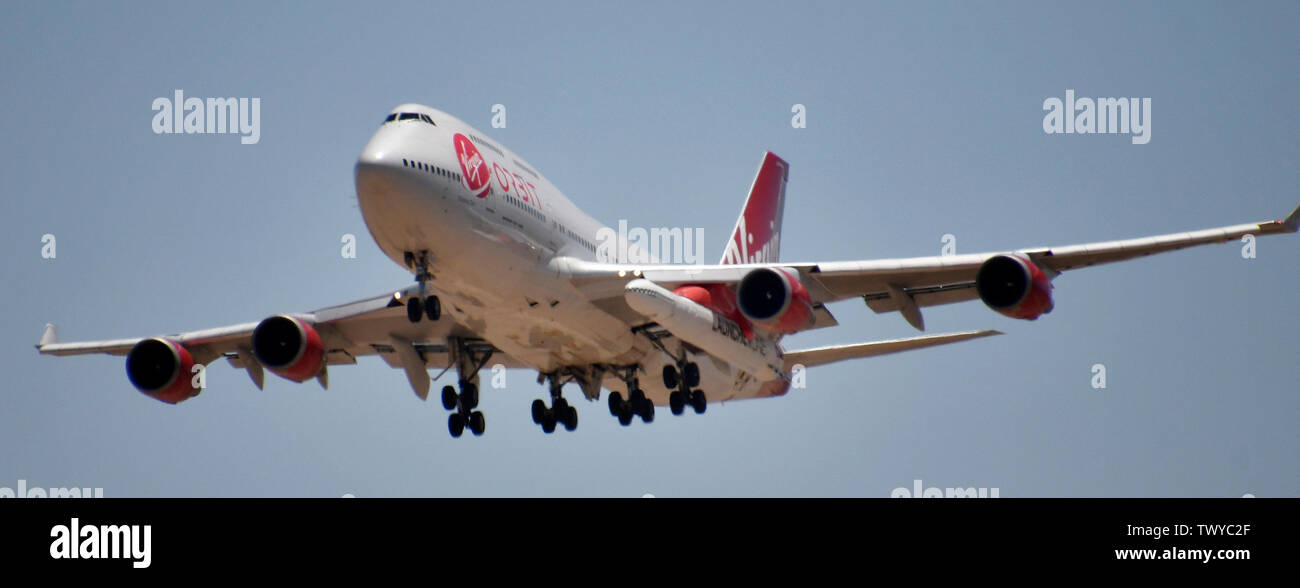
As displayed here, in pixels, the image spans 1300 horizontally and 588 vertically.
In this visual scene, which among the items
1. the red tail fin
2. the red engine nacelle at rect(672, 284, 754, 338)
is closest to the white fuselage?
the red engine nacelle at rect(672, 284, 754, 338)

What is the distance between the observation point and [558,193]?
102 feet

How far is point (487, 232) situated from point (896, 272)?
880 centimetres

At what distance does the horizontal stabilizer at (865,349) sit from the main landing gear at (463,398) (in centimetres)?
814

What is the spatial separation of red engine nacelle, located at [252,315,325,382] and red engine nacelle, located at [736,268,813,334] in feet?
35.1

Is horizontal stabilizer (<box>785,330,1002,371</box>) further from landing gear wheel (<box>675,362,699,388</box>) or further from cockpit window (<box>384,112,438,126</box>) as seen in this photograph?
cockpit window (<box>384,112,438,126</box>)

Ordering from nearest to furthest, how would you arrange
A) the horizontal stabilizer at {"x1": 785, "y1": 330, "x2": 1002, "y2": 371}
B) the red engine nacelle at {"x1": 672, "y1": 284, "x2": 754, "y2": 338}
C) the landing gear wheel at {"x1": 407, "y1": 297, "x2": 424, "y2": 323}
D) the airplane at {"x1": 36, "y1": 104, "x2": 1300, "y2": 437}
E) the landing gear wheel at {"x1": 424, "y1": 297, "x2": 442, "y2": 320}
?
the airplane at {"x1": 36, "y1": 104, "x2": 1300, "y2": 437} < the landing gear wheel at {"x1": 424, "y1": 297, "x2": 442, "y2": 320} < the landing gear wheel at {"x1": 407, "y1": 297, "x2": 424, "y2": 323} < the red engine nacelle at {"x1": 672, "y1": 284, "x2": 754, "y2": 338} < the horizontal stabilizer at {"x1": 785, "y1": 330, "x2": 1002, "y2": 371}

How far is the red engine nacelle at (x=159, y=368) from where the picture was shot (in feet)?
110

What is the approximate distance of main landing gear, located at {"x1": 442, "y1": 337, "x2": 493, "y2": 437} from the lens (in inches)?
1329

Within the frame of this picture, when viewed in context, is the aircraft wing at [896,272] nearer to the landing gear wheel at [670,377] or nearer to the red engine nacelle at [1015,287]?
the red engine nacelle at [1015,287]

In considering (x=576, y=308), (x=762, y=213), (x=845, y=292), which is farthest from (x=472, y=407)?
(x=762, y=213)

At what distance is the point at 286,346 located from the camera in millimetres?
32406

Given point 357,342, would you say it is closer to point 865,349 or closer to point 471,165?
point 471,165

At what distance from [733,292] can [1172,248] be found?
9.53m
